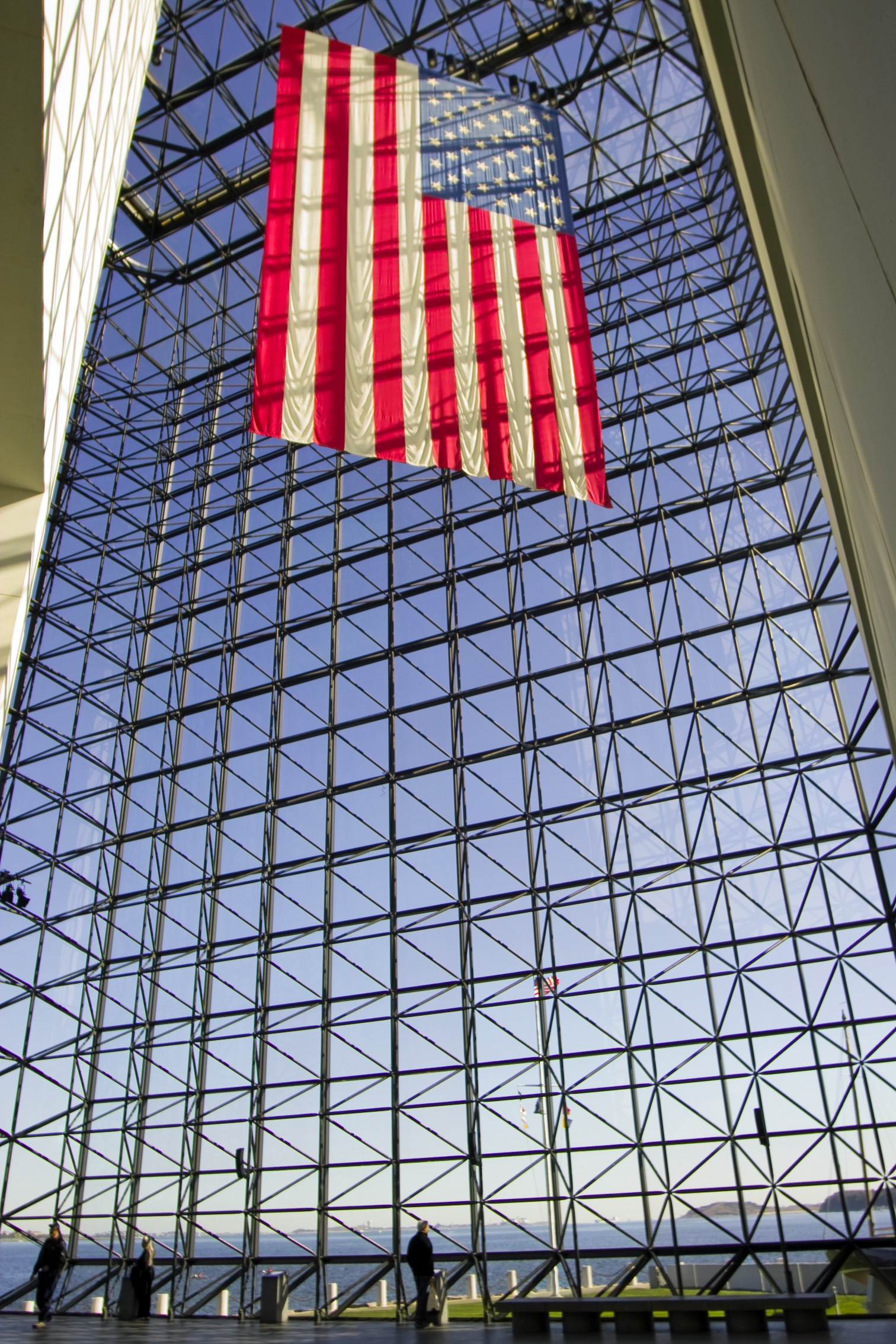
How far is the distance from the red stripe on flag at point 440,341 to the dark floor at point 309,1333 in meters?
8.24

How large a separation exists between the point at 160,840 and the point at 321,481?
7835 millimetres

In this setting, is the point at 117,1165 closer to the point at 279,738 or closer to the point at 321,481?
the point at 279,738

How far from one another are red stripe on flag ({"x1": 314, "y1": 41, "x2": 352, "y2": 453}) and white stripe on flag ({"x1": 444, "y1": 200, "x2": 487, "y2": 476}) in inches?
44.3

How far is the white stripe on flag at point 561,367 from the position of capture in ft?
33.3

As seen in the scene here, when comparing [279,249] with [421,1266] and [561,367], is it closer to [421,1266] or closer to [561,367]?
[561,367]

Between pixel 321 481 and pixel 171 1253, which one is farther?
pixel 321 481

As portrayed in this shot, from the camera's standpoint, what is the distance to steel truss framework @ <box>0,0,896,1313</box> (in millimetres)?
13852

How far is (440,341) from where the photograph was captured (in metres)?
10.2

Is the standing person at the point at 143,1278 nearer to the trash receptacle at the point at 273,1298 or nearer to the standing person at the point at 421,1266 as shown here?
the trash receptacle at the point at 273,1298

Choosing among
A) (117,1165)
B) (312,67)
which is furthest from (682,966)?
(312,67)

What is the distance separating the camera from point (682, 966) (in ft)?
47.2

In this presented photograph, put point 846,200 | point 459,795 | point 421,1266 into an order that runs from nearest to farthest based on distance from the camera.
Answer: point 846,200, point 421,1266, point 459,795

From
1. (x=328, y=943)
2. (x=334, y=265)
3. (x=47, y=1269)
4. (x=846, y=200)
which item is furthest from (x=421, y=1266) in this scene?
(x=846, y=200)

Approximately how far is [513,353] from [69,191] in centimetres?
489
